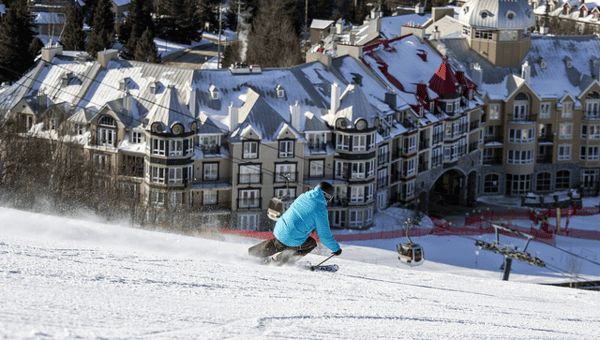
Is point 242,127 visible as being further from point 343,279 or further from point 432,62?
point 343,279

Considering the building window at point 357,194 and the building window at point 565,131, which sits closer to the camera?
the building window at point 357,194

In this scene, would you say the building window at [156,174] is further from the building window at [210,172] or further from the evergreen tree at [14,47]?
the evergreen tree at [14,47]

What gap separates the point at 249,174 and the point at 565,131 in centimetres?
3233

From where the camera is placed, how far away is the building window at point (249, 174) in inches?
2315

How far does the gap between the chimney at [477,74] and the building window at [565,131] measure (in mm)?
7902

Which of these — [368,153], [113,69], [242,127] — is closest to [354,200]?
[368,153]

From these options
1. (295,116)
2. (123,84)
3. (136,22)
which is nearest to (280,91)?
(295,116)

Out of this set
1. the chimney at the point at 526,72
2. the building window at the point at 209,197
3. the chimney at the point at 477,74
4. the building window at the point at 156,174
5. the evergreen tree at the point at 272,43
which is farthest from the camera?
the evergreen tree at the point at 272,43

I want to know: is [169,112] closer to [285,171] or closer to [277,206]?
[285,171]

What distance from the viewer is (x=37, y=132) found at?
60094mm

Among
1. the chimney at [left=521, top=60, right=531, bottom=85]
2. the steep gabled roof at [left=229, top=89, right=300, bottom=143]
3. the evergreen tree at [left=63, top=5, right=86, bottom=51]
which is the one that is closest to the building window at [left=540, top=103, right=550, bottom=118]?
the chimney at [left=521, top=60, right=531, bottom=85]

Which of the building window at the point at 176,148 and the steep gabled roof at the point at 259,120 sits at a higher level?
the steep gabled roof at the point at 259,120

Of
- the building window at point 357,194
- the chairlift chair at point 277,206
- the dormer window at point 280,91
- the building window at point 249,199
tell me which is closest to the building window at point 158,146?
the building window at point 249,199

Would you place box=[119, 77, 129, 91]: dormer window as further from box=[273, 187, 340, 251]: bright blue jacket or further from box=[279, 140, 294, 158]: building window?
box=[273, 187, 340, 251]: bright blue jacket
